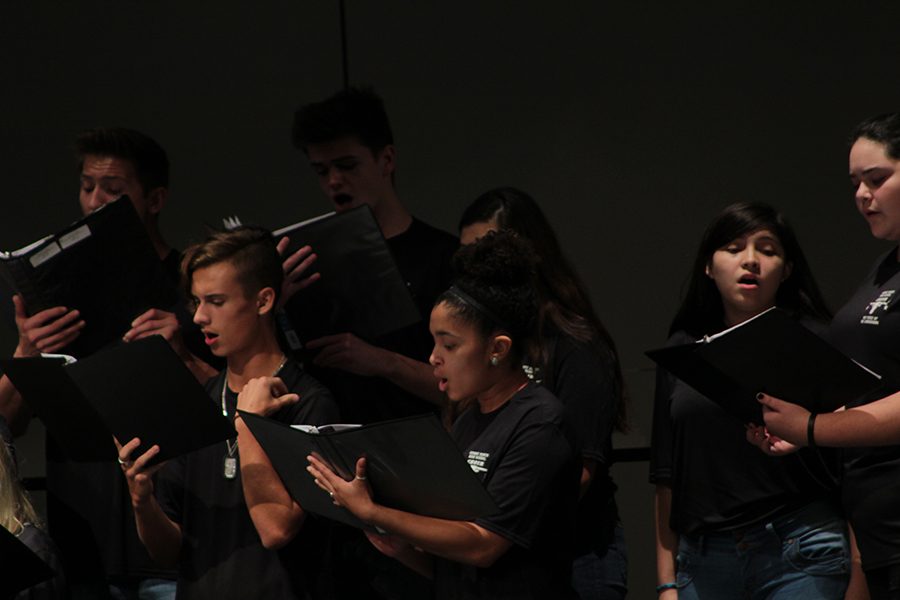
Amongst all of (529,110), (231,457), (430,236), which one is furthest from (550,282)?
(529,110)

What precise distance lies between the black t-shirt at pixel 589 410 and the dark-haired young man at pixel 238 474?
548mm

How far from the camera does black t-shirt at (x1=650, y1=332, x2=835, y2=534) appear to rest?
3.03 m

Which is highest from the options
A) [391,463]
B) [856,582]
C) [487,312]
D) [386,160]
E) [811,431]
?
[386,160]

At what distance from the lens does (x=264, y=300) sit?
10.2ft

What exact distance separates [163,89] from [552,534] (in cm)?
295

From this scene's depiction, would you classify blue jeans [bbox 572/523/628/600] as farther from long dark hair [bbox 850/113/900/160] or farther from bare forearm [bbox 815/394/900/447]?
long dark hair [bbox 850/113/900/160]

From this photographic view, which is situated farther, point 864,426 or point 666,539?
point 666,539

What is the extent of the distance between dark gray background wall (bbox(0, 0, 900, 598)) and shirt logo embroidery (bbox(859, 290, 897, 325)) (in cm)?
200

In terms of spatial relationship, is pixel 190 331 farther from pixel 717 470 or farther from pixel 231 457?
pixel 717 470

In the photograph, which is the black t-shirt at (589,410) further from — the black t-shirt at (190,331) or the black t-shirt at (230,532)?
the black t-shirt at (190,331)

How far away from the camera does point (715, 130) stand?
4.82 meters

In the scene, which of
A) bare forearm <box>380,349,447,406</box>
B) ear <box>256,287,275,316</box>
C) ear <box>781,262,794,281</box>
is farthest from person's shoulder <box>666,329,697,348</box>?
ear <box>256,287,275,316</box>

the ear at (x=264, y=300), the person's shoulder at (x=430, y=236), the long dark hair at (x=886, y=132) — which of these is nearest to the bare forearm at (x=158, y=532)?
the ear at (x=264, y=300)

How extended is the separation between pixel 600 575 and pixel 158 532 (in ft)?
3.24
